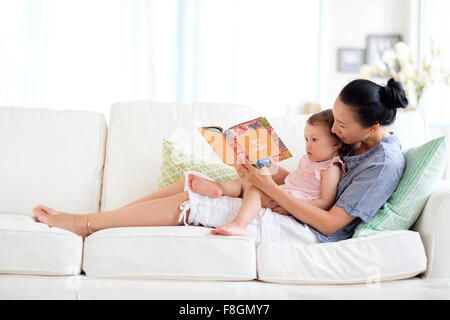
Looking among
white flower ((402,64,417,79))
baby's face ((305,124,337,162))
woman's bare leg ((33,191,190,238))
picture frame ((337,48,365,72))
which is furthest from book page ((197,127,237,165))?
picture frame ((337,48,365,72))

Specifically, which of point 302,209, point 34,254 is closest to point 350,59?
point 302,209

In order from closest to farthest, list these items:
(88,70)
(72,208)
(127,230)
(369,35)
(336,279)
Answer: (336,279), (127,230), (72,208), (88,70), (369,35)

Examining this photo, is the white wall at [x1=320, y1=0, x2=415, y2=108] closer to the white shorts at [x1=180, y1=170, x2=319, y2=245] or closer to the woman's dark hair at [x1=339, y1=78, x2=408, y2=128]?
the woman's dark hair at [x1=339, y1=78, x2=408, y2=128]

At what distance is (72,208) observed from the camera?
224 centimetres

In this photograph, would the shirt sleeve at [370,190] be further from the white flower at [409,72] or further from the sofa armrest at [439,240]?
the white flower at [409,72]

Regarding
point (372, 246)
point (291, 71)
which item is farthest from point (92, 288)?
point (291, 71)

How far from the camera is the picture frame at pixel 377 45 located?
417 cm

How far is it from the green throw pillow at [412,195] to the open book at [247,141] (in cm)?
38

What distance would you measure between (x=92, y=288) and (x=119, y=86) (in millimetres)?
2430

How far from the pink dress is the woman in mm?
76

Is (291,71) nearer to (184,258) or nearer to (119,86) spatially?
(119,86)

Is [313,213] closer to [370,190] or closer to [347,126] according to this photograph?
[370,190]

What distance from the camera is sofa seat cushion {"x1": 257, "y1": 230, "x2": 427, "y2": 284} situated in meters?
1.59

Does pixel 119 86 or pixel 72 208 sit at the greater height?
pixel 119 86
